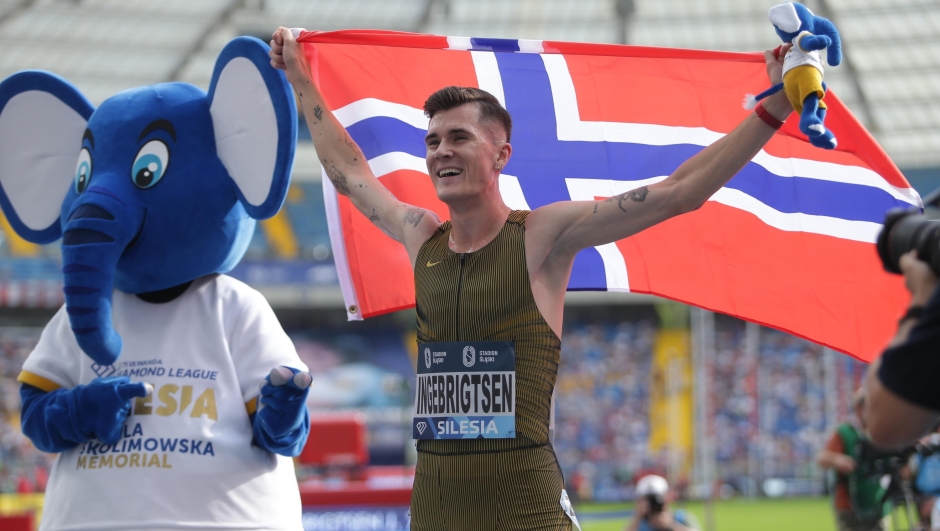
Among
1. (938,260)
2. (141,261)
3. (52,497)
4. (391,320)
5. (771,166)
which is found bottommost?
(52,497)

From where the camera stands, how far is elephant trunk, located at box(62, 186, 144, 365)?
3.12m

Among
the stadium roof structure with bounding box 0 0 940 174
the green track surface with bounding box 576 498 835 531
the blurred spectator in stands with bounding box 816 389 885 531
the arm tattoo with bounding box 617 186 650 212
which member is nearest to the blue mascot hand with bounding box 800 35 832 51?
the arm tattoo with bounding box 617 186 650 212

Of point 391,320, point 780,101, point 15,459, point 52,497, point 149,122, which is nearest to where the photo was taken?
point 780,101

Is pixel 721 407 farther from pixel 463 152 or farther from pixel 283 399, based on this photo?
pixel 463 152

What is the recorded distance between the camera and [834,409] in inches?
1091

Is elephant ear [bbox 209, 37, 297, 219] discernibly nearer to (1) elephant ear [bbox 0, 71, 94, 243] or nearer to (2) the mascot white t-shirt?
(2) the mascot white t-shirt

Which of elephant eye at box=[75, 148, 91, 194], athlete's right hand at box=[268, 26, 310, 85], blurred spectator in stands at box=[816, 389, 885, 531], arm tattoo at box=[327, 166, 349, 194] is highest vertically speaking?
athlete's right hand at box=[268, 26, 310, 85]

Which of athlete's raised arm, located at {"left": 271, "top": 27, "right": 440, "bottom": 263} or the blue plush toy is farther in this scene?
athlete's raised arm, located at {"left": 271, "top": 27, "right": 440, "bottom": 263}

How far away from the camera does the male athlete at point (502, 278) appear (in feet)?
8.53

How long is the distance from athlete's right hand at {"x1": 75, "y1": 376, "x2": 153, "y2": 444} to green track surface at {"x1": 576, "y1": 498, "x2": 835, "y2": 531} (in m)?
14.2

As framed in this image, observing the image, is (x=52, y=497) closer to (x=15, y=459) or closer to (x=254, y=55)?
(x=254, y=55)

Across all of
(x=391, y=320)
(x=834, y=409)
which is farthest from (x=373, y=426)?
(x=834, y=409)

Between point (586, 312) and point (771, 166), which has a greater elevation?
point (586, 312)

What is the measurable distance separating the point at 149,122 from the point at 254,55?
0.45 m
